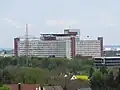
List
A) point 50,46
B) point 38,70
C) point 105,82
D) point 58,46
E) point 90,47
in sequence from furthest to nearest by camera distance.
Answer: point 90,47
point 50,46
point 58,46
point 38,70
point 105,82

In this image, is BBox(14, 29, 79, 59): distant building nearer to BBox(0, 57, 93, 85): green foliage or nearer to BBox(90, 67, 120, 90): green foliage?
Result: BBox(0, 57, 93, 85): green foliage

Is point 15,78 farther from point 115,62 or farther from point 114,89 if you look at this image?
point 115,62

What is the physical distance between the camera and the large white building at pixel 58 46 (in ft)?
411

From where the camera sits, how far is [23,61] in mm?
84188

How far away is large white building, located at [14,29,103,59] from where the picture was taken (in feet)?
411

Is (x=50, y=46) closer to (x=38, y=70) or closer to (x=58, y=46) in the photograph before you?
(x=58, y=46)

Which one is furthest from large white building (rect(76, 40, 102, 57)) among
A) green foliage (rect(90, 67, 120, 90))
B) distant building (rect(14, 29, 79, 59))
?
green foliage (rect(90, 67, 120, 90))

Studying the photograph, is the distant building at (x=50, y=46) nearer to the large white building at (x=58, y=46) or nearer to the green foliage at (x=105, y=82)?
the large white building at (x=58, y=46)

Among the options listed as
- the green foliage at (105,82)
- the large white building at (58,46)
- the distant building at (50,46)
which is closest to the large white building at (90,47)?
the large white building at (58,46)

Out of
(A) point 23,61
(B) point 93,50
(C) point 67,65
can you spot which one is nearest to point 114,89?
(C) point 67,65

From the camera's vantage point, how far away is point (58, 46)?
12706cm

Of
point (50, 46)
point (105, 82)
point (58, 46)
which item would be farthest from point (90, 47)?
point (105, 82)

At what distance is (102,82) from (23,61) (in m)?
42.7

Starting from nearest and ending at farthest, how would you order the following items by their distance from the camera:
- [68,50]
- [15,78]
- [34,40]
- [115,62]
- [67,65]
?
[15,78]
[67,65]
[115,62]
[68,50]
[34,40]
